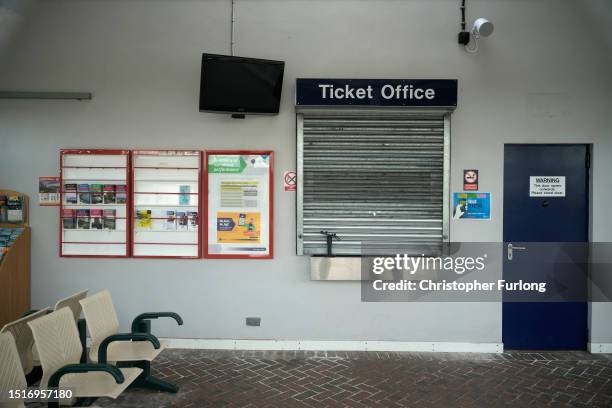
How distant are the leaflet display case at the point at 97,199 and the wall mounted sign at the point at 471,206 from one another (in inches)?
160

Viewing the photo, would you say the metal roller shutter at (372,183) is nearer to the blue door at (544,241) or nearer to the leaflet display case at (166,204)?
the blue door at (544,241)

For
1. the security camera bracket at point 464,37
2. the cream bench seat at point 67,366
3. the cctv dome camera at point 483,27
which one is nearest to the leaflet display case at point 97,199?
the cream bench seat at point 67,366

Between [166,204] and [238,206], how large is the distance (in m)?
0.89

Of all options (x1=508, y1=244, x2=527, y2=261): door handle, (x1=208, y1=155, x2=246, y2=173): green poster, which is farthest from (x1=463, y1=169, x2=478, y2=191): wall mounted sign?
(x1=208, y1=155, x2=246, y2=173): green poster

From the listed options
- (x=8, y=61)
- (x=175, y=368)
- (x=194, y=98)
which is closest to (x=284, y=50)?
(x=194, y=98)

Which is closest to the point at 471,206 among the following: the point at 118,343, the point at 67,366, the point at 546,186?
the point at 546,186

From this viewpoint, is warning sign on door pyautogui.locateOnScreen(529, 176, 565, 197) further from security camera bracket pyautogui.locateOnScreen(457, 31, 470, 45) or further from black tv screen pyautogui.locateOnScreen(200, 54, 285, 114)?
black tv screen pyautogui.locateOnScreen(200, 54, 285, 114)

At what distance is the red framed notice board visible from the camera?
522 cm

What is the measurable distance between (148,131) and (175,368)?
111 inches

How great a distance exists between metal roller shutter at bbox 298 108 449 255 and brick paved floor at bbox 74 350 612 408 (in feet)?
4.30

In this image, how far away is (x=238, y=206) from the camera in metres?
5.24

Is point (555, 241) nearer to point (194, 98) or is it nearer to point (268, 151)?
point (268, 151)

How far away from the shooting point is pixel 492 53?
524 cm

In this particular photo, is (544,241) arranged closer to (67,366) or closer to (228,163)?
(228,163)
